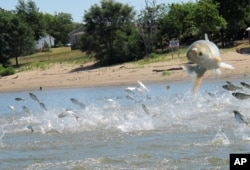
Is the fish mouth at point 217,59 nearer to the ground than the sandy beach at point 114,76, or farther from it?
farther from it

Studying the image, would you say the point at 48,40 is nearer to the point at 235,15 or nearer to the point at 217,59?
the point at 235,15

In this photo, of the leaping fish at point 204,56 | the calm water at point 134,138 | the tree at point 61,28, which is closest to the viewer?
the leaping fish at point 204,56

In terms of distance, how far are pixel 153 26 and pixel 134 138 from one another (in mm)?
44714

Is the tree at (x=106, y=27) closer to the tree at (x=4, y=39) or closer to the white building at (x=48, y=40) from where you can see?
the tree at (x=4, y=39)

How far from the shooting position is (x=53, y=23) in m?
120

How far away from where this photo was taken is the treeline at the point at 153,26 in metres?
49.4

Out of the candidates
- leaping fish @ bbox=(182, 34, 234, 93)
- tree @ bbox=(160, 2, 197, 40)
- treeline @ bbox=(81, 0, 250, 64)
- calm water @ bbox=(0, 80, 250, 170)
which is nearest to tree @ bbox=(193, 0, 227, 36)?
treeline @ bbox=(81, 0, 250, 64)

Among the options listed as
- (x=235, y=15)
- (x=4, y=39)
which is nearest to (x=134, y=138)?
(x=235, y=15)

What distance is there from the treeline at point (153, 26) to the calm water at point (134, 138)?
2907cm

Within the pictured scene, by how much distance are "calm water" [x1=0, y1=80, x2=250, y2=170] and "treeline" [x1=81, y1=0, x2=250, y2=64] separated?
29.1 meters

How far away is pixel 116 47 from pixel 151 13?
7.86m

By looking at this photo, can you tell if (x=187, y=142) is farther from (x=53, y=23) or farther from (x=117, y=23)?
(x=53, y=23)

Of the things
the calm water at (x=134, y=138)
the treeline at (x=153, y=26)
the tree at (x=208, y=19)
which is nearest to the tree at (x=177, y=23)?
the treeline at (x=153, y=26)

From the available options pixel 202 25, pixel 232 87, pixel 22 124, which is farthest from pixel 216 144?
pixel 202 25
